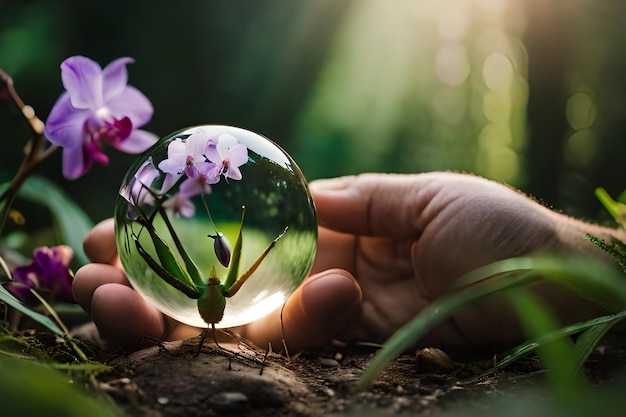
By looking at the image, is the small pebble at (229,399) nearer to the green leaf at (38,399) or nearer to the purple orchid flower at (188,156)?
the green leaf at (38,399)

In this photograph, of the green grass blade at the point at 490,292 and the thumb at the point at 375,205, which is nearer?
A: the green grass blade at the point at 490,292

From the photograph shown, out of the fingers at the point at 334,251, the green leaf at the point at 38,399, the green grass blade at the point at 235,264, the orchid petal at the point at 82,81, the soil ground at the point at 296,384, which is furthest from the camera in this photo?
the fingers at the point at 334,251

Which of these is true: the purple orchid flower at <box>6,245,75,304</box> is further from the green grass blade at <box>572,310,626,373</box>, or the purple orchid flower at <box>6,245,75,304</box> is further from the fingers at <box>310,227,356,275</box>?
the green grass blade at <box>572,310,626,373</box>

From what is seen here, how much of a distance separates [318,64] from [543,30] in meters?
0.99

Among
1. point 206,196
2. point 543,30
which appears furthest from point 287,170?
point 543,30

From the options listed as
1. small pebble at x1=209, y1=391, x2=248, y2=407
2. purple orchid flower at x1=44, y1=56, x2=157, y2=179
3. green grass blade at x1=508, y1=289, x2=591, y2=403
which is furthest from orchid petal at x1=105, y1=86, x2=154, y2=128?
green grass blade at x1=508, y1=289, x2=591, y2=403

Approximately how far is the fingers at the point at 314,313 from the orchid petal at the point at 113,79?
362mm

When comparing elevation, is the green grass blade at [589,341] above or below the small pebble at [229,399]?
above

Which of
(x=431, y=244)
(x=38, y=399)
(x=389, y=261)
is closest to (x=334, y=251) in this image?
(x=389, y=261)

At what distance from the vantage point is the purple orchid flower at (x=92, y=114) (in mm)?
792

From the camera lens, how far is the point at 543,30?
2006 millimetres

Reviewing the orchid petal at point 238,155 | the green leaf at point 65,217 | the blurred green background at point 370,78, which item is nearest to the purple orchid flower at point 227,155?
the orchid petal at point 238,155

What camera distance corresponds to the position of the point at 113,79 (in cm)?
86

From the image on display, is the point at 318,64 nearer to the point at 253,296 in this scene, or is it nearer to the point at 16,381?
the point at 253,296
